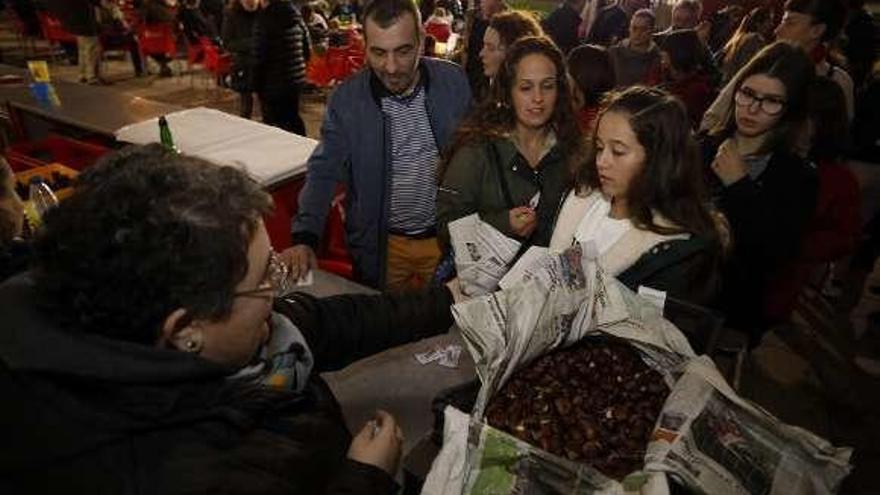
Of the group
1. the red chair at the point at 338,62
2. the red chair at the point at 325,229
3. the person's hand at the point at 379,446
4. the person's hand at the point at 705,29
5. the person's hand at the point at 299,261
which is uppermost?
the person's hand at the point at 705,29

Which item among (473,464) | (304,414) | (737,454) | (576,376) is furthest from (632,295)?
(304,414)

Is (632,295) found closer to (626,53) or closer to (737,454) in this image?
(737,454)

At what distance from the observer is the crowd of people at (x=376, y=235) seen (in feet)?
2.82

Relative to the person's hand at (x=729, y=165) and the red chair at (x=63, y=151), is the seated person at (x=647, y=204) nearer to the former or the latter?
the person's hand at (x=729, y=165)

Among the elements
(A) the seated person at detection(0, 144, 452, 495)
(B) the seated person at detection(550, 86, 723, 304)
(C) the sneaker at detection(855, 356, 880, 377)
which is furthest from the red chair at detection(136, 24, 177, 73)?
(C) the sneaker at detection(855, 356, 880, 377)

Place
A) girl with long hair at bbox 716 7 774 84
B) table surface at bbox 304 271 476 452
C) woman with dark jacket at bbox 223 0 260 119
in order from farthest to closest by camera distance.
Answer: woman with dark jacket at bbox 223 0 260 119
girl with long hair at bbox 716 7 774 84
table surface at bbox 304 271 476 452

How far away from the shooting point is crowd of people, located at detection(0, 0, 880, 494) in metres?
0.86

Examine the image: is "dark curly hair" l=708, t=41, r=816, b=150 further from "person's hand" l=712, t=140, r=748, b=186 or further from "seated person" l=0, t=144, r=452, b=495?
"seated person" l=0, t=144, r=452, b=495

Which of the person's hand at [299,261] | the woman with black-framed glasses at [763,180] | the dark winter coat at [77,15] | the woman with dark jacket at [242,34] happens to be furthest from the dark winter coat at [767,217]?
the dark winter coat at [77,15]

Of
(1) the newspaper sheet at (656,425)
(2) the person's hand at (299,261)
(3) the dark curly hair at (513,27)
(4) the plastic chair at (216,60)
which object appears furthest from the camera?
(4) the plastic chair at (216,60)

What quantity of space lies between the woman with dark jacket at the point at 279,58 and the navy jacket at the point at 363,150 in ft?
10.3

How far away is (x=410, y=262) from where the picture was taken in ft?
8.80

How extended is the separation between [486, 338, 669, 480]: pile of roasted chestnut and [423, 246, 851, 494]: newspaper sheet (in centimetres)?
5

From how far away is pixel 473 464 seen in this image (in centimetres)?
104
